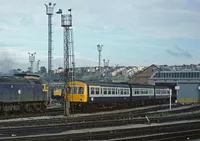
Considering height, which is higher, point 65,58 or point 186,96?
point 65,58

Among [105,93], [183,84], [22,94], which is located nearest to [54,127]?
[22,94]

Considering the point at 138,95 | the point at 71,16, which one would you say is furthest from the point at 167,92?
the point at 71,16

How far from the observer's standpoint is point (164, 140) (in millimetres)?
17484

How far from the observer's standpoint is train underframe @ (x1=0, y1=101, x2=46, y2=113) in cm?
3247

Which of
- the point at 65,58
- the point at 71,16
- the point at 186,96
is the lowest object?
the point at 186,96

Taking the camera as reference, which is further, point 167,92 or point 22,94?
point 167,92

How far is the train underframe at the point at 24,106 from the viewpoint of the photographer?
1278 inches

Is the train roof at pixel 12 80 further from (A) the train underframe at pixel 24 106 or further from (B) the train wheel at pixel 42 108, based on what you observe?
(B) the train wheel at pixel 42 108

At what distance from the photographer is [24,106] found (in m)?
35.3

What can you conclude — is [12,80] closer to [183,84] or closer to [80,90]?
[80,90]

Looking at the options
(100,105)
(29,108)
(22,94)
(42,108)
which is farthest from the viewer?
(100,105)

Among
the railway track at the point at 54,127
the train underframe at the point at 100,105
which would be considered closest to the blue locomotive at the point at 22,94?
the train underframe at the point at 100,105

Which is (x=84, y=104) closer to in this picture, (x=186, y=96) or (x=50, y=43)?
(x=50, y=43)

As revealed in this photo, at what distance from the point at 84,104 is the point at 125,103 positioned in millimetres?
9288
